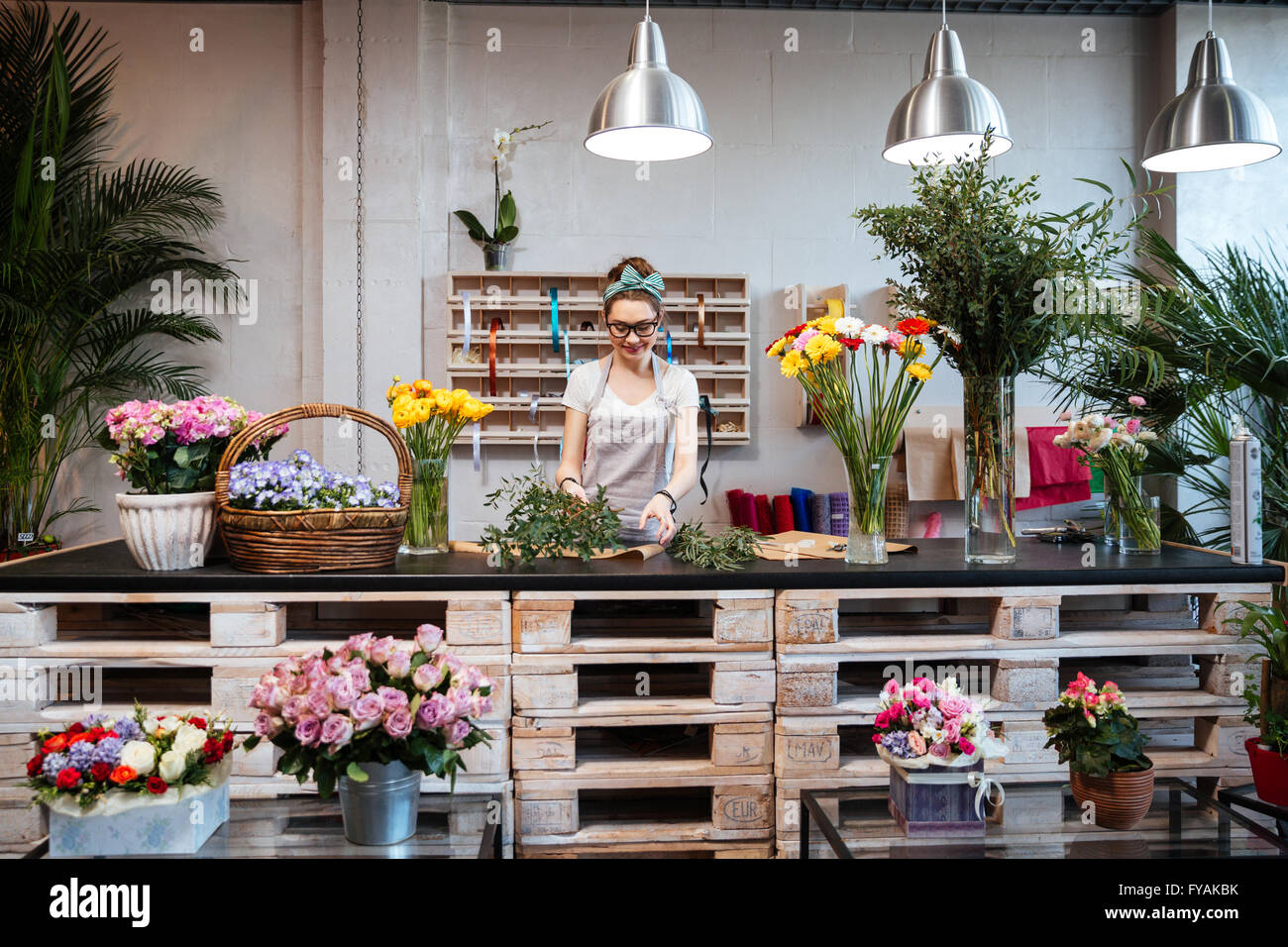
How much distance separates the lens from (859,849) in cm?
178

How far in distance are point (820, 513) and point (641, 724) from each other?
9.38 feet

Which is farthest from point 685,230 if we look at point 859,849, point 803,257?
point 859,849

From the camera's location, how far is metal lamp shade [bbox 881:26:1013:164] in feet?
10.4

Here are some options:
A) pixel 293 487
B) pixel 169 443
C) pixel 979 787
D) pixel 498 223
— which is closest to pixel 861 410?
pixel 979 787

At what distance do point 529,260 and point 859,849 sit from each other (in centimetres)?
402

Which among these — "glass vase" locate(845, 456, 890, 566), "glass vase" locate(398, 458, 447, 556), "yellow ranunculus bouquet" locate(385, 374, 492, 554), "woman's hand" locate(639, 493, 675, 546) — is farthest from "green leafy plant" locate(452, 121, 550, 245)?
"glass vase" locate(845, 456, 890, 566)

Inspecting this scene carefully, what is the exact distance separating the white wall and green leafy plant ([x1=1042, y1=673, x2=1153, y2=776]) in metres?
3.32

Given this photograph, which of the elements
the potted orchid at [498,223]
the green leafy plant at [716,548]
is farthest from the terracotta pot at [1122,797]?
the potted orchid at [498,223]

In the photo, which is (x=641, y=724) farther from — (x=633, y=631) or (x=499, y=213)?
(x=499, y=213)

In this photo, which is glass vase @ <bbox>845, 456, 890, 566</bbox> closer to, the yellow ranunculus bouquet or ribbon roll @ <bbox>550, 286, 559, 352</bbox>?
A: the yellow ranunculus bouquet

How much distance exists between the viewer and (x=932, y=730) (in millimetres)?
1859

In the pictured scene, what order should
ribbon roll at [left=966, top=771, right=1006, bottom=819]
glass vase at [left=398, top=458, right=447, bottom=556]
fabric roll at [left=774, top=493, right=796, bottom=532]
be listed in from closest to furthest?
ribbon roll at [left=966, top=771, right=1006, bottom=819] < glass vase at [left=398, top=458, right=447, bottom=556] < fabric roll at [left=774, top=493, right=796, bottom=532]
